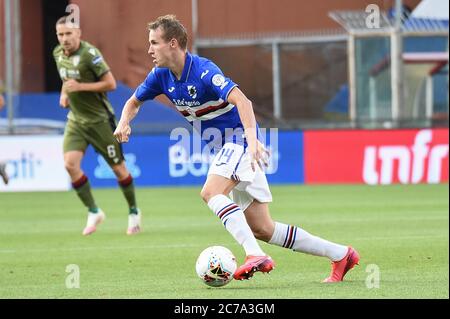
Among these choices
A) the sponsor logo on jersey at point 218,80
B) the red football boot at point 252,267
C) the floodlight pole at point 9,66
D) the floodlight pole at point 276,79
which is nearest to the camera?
the red football boot at point 252,267

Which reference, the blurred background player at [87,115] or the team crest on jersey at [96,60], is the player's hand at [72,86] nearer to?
the blurred background player at [87,115]

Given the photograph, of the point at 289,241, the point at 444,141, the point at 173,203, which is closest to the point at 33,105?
the point at 173,203

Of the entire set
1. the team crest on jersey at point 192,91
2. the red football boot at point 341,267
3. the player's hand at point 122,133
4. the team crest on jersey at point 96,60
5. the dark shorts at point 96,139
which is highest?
the team crest on jersey at point 96,60

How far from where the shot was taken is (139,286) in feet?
27.6

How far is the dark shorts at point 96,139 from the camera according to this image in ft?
44.4

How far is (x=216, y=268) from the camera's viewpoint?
8109 mm

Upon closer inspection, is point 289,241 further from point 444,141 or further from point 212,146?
point 444,141

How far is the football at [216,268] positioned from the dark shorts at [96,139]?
5512mm

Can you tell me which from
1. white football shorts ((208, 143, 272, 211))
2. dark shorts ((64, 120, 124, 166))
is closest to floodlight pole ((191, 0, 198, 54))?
dark shorts ((64, 120, 124, 166))

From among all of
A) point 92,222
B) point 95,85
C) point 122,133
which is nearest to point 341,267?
point 122,133

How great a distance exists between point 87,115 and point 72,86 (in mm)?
523

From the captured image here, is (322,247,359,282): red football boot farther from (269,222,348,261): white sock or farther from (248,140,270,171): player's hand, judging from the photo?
(248,140,270,171): player's hand

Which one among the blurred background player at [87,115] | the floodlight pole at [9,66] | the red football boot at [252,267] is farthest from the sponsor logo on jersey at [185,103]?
the floodlight pole at [9,66]

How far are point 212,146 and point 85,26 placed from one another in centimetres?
1211
